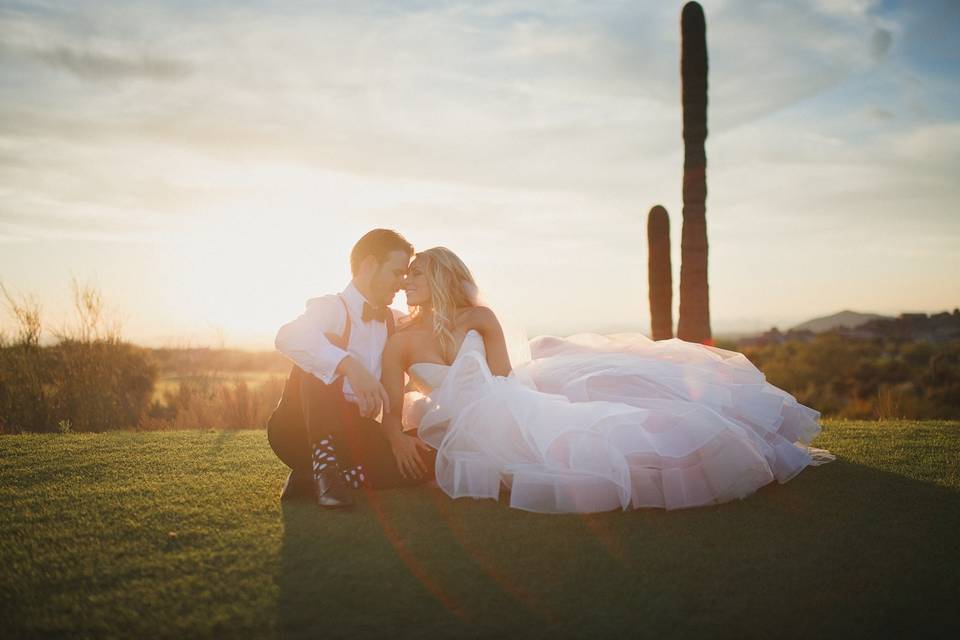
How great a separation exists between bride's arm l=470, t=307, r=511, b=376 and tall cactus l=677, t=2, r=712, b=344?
616 centimetres

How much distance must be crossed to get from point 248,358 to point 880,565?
132 ft

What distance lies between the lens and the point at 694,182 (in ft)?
33.5

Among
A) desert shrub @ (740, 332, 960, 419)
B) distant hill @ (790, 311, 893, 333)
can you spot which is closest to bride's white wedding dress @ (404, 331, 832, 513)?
desert shrub @ (740, 332, 960, 419)

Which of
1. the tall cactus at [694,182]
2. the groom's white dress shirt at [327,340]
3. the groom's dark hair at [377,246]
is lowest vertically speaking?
the groom's white dress shirt at [327,340]

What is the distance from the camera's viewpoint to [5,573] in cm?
292

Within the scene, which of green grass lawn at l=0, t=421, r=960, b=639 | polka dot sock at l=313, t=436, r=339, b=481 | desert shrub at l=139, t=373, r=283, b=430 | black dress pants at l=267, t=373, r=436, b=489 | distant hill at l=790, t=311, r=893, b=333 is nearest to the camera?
green grass lawn at l=0, t=421, r=960, b=639

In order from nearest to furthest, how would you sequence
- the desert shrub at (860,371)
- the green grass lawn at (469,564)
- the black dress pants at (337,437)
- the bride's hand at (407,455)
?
the green grass lawn at (469,564)
the black dress pants at (337,437)
the bride's hand at (407,455)
the desert shrub at (860,371)

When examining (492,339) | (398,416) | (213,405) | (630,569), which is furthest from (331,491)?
(213,405)

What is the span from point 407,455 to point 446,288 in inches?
44.6

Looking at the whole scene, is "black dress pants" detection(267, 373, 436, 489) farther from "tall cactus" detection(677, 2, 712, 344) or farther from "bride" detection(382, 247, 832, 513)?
"tall cactus" detection(677, 2, 712, 344)

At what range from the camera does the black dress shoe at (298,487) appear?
417cm

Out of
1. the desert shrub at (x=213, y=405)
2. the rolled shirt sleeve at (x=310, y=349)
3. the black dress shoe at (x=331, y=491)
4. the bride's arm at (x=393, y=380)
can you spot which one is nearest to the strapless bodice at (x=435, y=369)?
the bride's arm at (x=393, y=380)

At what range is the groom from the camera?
405cm

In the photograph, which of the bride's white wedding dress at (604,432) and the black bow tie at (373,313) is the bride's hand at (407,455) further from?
the black bow tie at (373,313)
